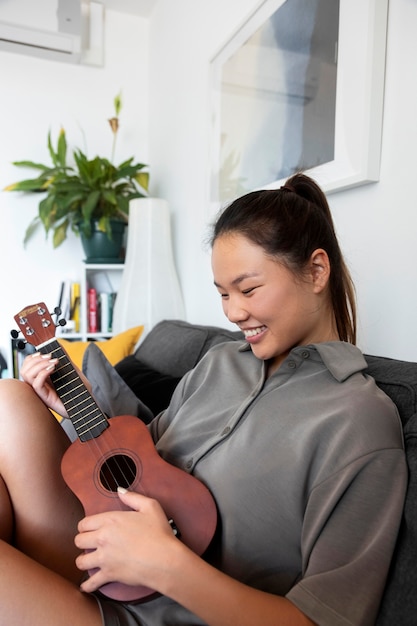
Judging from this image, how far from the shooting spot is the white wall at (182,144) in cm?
103

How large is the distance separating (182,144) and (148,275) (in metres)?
0.67

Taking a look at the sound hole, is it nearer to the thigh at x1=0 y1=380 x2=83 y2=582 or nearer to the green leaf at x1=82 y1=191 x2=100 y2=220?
the thigh at x1=0 y1=380 x2=83 y2=582

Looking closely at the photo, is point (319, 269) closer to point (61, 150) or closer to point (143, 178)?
point (143, 178)

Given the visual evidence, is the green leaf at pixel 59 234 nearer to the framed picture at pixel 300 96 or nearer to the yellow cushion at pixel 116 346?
the yellow cushion at pixel 116 346

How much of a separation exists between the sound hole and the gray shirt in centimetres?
8

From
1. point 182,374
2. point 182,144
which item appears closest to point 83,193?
Result: point 182,144

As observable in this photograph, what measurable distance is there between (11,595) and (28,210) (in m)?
2.51

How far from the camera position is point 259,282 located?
2.65 ft

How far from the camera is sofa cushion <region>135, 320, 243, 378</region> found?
61.0 inches

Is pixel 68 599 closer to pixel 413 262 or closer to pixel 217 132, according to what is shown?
pixel 413 262

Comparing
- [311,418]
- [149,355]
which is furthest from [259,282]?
[149,355]

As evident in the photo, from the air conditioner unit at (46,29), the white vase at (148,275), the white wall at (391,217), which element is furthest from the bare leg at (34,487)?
the air conditioner unit at (46,29)

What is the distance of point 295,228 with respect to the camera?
2.75 feet

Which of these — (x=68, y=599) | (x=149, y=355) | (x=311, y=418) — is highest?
(x=311, y=418)
